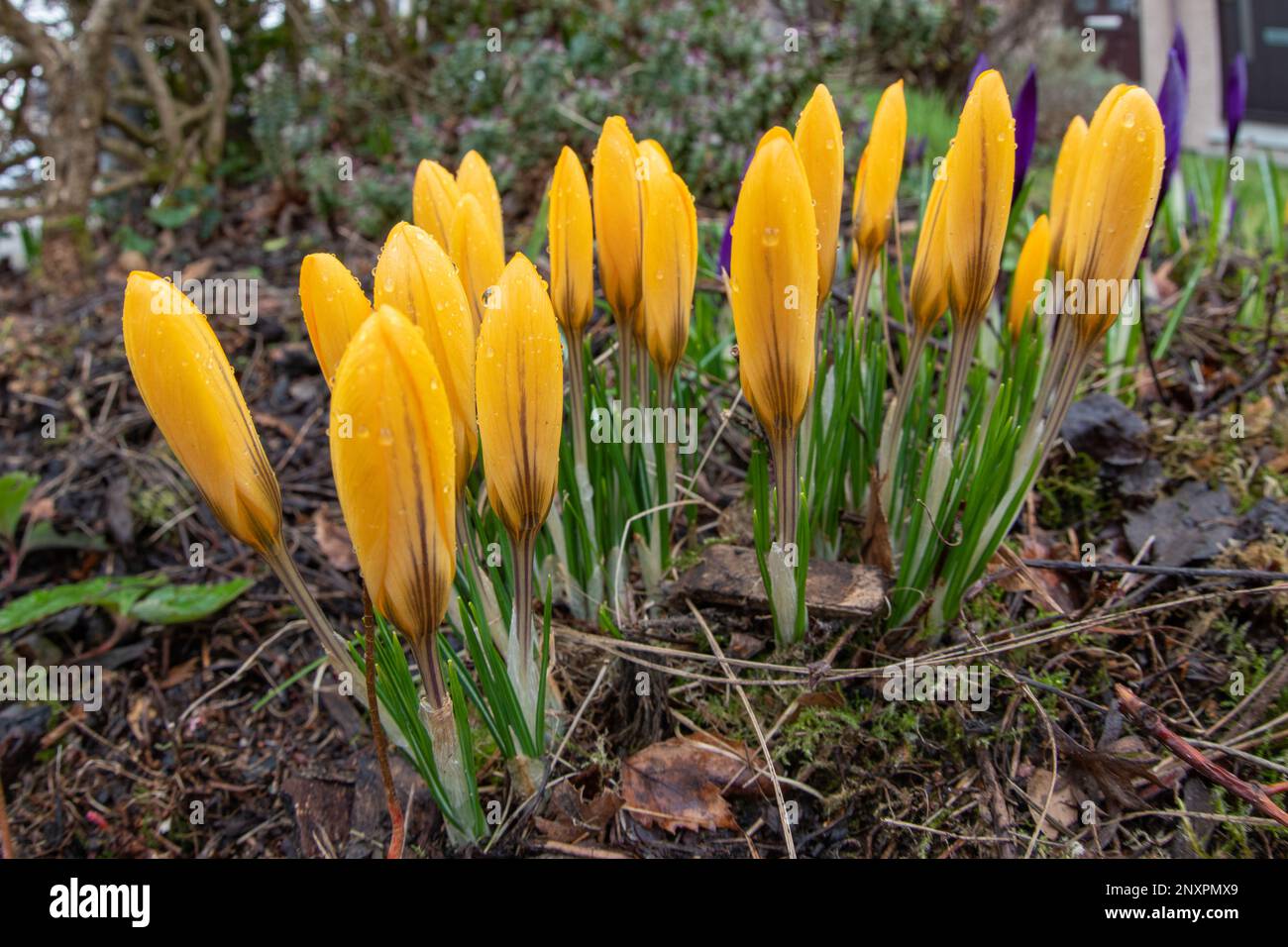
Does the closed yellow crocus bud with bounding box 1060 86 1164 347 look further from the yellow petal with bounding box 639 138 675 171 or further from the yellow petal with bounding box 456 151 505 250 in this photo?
the yellow petal with bounding box 456 151 505 250

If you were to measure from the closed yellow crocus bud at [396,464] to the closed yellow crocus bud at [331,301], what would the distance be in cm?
18

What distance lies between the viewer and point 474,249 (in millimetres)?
1143

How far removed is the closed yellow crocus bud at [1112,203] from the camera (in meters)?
1.03

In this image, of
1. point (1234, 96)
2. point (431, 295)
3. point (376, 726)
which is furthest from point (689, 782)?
point (1234, 96)

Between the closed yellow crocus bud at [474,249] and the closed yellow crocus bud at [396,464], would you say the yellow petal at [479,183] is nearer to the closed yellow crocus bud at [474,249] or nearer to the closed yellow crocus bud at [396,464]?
the closed yellow crocus bud at [474,249]

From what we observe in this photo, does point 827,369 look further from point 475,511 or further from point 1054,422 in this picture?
point 475,511

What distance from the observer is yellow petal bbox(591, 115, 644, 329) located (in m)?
1.13

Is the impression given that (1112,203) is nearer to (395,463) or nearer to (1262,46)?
(395,463)

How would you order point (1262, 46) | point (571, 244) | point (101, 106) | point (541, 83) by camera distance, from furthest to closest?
1. point (1262, 46)
2. point (541, 83)
3. point (101, 106)
4. point (571, 244)

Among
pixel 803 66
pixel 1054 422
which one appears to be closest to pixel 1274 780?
pixel 1054 422

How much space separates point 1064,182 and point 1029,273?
191 mm

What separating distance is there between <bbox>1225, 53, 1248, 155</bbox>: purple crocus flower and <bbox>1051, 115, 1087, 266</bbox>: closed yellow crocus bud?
128 cm

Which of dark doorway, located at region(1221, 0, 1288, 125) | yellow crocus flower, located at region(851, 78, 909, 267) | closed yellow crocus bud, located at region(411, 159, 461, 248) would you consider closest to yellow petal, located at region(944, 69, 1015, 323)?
yellow crocus flower, located at region(851, 78, 909, 267)

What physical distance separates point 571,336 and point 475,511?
289 mm
